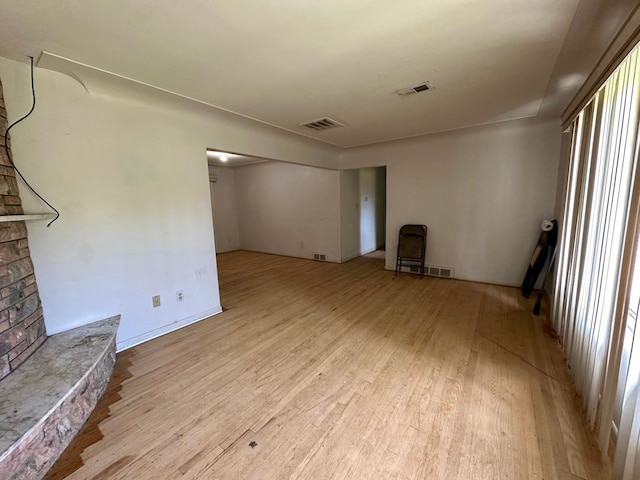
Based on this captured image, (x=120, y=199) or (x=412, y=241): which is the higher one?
(x=120, y=199)

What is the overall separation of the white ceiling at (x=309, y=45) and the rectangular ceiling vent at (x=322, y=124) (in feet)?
1.63

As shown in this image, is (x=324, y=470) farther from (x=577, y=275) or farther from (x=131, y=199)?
(x=131, y=199)

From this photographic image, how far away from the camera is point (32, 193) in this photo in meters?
1.99

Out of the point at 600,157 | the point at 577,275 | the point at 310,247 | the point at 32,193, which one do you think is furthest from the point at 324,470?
the point at 310,247

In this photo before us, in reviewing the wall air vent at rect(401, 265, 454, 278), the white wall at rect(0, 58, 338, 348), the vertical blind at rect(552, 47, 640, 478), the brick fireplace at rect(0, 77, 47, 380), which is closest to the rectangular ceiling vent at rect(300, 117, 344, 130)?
the white wall at rect(0, 58, 338, 348)

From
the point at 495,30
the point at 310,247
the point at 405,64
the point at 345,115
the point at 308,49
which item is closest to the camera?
the point at 495,30

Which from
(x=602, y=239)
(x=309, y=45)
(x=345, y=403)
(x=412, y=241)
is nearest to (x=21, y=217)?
(x=309, y=45)

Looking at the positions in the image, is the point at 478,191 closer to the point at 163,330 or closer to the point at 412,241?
the point at 412,241

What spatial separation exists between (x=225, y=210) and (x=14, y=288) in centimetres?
560

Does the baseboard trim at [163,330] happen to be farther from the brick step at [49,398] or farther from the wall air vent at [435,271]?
the wall air vent at [435,271]

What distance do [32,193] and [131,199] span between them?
2.13ft

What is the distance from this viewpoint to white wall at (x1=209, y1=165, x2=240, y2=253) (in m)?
6.95

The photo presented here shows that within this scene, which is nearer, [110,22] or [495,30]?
[110,22]

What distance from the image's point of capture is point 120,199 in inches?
96.6
